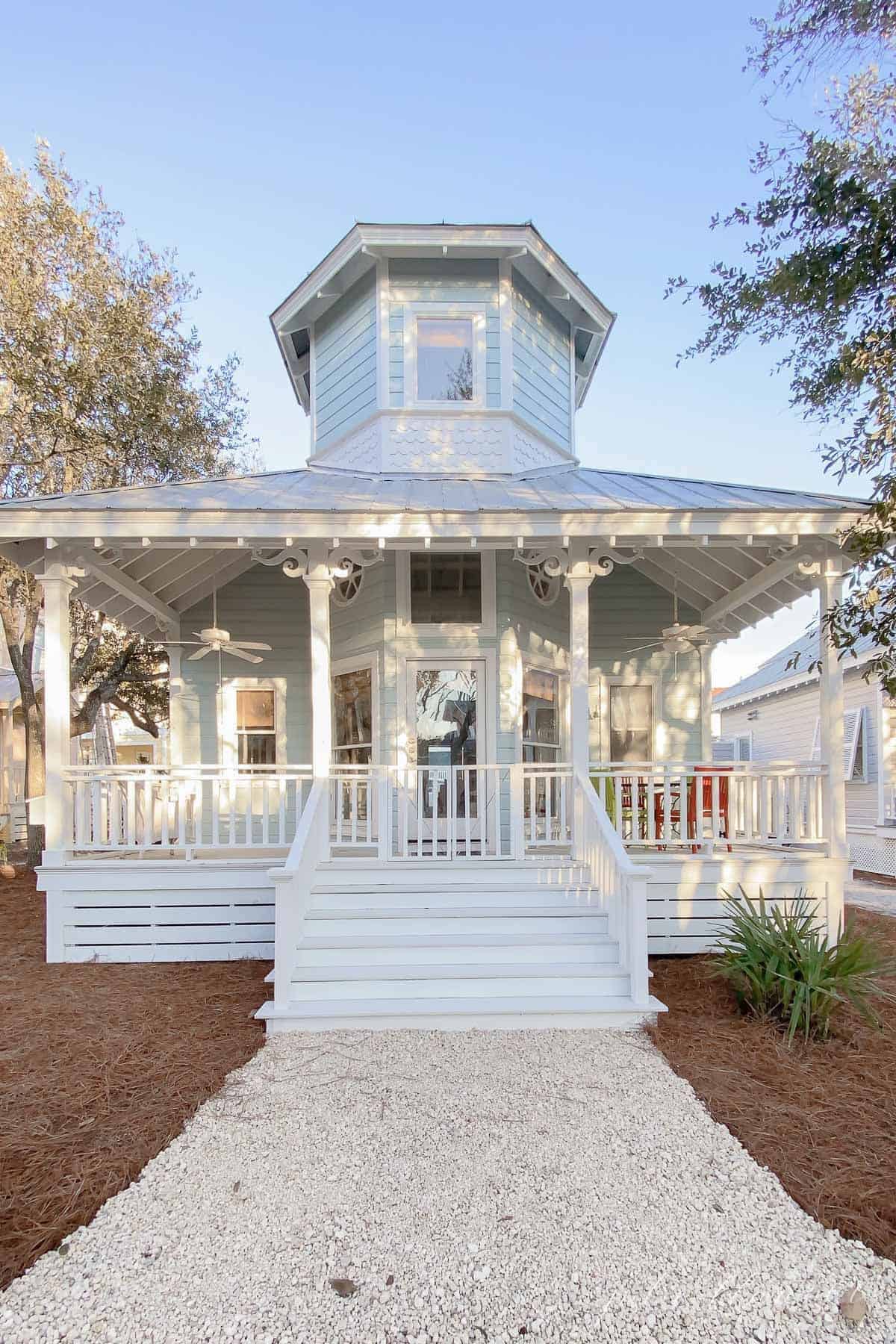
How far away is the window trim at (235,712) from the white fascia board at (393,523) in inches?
122

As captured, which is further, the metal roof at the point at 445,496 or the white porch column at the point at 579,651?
the white porch column at the point at 579,651

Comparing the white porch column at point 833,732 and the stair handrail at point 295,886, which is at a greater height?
the white porch column at point 833,732

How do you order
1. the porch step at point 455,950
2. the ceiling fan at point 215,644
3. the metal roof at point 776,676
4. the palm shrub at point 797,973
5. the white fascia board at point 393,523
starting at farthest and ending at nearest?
the metal roof at point 776,676
the ceiling fan at point 215,644
the white fascia board at point 393,523
the porch step at point 455,950
the palm shrub at point 797,973

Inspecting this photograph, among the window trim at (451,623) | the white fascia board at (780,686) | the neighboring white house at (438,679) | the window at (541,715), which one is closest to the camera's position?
the neighboring white house at (438,679)

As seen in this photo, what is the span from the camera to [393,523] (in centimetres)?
618

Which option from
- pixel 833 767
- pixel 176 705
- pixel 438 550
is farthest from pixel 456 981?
pixel 176 705

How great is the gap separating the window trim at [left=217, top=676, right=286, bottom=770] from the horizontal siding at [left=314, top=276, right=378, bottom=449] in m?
3.20

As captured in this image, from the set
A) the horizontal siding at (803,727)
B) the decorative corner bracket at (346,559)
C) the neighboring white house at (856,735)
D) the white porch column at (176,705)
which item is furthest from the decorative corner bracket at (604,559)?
the horizontal siding at (803,727)

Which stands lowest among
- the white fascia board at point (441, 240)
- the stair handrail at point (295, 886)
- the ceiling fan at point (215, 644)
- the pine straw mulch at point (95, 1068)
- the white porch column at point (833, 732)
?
the pine straw mulch at point (95, 1068)

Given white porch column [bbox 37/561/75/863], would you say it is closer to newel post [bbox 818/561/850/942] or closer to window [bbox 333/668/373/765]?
window [bbox 333/668/373/765]

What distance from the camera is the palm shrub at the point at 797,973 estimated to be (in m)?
4.66

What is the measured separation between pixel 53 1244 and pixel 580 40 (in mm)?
12034

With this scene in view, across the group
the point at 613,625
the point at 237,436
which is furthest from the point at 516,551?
the point at 237,436

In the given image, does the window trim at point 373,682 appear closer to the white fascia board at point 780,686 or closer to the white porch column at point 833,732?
the white porch column at point 833,732
